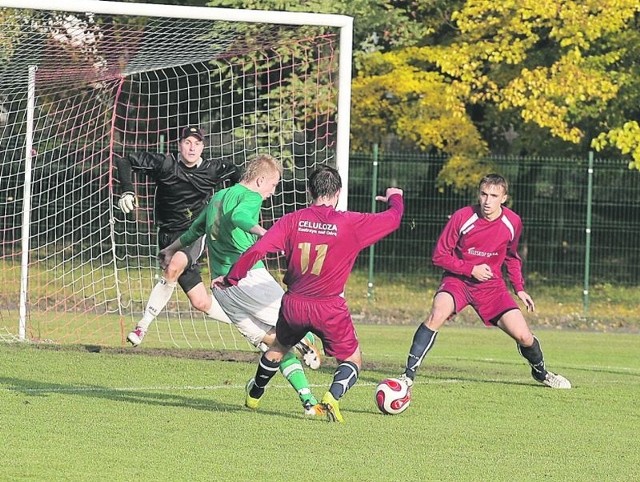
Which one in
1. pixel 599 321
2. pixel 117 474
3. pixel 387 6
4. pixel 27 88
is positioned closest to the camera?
pixel 117 474

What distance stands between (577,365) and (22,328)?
229 inches

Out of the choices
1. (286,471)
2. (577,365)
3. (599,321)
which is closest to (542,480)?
(286,471)

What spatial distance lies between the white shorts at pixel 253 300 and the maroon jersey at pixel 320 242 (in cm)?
165

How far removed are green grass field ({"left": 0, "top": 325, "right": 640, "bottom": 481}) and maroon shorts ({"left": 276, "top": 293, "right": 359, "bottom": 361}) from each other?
52cm

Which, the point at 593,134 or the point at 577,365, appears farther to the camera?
the point at 593,134

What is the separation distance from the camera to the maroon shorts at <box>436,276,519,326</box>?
34.2 ft

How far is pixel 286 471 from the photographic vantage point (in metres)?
6.95

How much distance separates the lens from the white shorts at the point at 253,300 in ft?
33.1

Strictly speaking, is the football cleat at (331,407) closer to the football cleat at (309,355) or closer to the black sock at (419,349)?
the black sock at (419,349)

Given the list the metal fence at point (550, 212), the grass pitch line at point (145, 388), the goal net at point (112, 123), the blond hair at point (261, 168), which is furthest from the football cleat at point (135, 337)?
the metal fence at point (550, 212)

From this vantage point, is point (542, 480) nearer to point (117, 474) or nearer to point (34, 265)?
point (117, 474)

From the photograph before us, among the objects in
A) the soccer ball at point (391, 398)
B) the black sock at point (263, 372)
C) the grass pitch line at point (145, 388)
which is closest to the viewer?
the black sock at point (263, 372)

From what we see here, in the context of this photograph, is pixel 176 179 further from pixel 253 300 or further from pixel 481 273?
pixel 481 273

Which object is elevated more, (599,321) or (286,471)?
(286,471)
